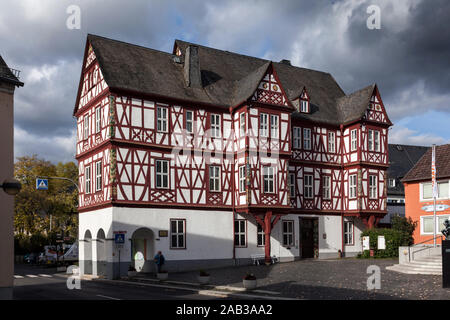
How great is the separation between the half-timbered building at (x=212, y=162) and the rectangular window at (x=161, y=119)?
8cm

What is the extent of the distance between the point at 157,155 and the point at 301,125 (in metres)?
12.2

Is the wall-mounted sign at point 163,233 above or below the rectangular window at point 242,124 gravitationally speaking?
below

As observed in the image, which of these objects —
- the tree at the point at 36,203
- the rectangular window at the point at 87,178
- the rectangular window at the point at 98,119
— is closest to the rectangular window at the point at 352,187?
the rectangular window at the point at 98,119

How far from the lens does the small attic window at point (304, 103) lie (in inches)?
1645

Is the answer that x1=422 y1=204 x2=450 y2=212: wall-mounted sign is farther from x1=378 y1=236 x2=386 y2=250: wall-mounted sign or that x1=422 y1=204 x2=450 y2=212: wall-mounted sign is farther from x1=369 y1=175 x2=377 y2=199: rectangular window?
x1=369 y1=175 x2=377 y2=199: rectangular window

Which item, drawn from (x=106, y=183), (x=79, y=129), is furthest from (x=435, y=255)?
(x=79, y=129)

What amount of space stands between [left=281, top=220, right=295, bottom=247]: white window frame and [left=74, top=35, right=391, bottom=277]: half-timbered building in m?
0.08

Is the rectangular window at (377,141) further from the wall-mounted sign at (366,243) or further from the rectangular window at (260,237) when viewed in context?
the rectangular window at (260,237)

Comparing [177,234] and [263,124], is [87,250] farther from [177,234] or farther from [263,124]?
[263,124]

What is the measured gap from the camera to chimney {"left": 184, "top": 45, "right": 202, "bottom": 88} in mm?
38447

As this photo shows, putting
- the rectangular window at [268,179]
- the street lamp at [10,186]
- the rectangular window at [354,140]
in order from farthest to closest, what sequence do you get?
1. the rectangular window at [354,140]
2. the rectangular window at [268,179]
3. the street lamp at [10,186]

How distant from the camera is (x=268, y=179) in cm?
3728

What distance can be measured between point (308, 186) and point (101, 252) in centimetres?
1629

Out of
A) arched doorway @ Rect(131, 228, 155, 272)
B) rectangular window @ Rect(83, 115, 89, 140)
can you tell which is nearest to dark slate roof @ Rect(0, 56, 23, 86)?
arched doorway @ Rect(131, 228, 155, 272)
